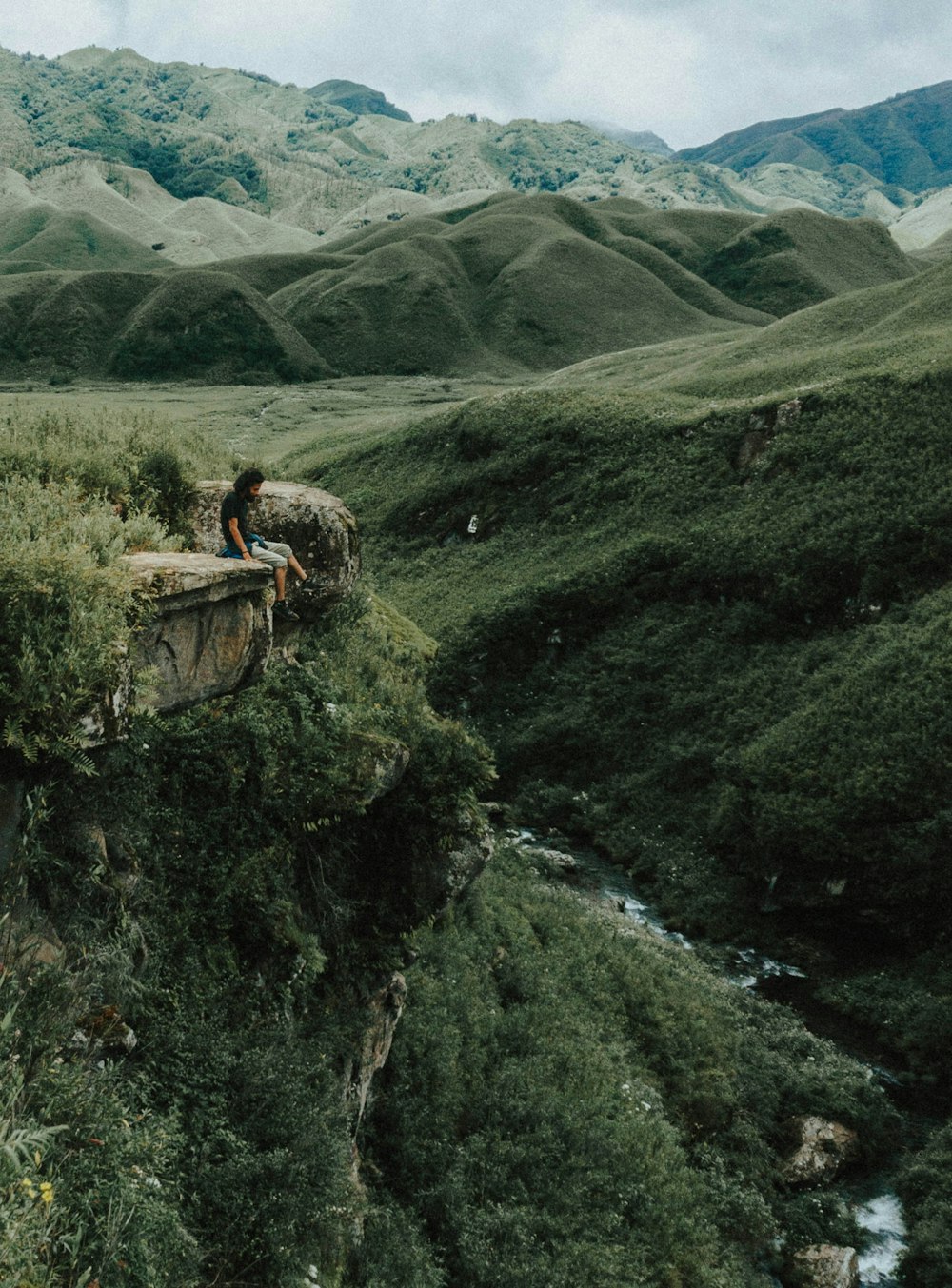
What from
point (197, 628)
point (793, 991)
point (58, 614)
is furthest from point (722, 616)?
point (58, 614)

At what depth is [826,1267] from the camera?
645 inches

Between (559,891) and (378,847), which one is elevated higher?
(378,847)

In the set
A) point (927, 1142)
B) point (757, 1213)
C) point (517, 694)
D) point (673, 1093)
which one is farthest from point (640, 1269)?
point (517, 694)

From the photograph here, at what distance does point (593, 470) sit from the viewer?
51.2 metres

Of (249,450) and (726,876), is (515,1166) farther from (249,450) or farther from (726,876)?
(249,450)

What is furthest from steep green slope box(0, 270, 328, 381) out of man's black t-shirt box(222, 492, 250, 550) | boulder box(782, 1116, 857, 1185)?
boulder box(782, 1116, 857, 1185)

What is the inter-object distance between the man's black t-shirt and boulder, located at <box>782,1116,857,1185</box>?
18.3m

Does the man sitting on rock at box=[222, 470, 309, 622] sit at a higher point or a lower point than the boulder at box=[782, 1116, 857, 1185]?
higher

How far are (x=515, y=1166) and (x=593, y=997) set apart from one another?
278 inches

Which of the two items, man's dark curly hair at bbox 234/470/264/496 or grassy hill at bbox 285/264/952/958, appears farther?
grassy hill at bbox 285/264/952/958

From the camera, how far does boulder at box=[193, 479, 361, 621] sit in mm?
14852

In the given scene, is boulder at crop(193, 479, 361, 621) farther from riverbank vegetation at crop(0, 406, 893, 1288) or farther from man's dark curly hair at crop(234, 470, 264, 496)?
man's dark curly hair at crop(234, 470, 264, 496)

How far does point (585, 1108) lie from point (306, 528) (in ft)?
40.9

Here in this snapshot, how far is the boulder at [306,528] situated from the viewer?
14.9 m
